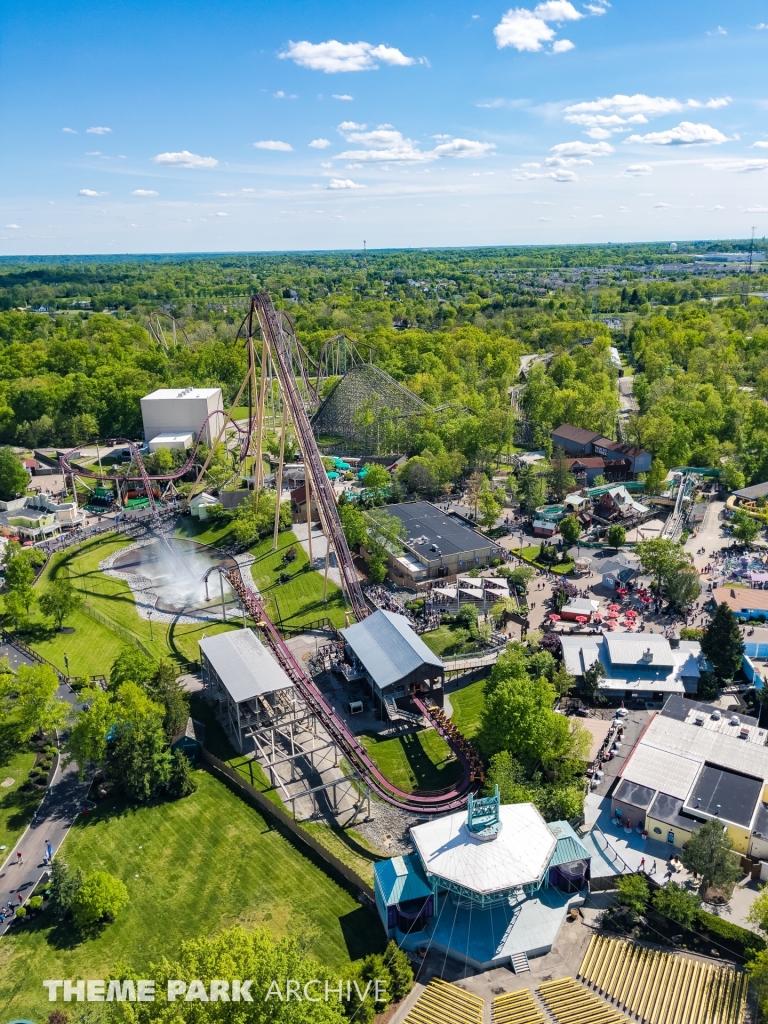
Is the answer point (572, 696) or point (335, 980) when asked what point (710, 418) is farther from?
point (335, 980)

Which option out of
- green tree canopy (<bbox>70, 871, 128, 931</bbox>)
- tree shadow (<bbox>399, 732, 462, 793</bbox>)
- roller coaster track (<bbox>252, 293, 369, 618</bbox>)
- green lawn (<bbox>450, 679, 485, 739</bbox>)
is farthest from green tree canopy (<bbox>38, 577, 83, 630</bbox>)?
green lawn (<bbox>450, 679, 485, 739</bbox>)

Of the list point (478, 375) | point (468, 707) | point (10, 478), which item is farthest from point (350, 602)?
point (478, 375)

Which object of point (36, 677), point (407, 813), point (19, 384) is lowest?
point (407, 813)

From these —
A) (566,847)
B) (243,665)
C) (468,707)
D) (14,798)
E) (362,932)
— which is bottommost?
(362,932)

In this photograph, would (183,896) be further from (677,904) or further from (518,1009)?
(677,904)

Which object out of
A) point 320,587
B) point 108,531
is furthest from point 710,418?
point 108,531

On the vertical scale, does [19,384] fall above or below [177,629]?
above

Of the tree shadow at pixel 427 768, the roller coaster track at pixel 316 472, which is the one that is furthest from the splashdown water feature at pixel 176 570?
the tree shadow at pixel 427 768
